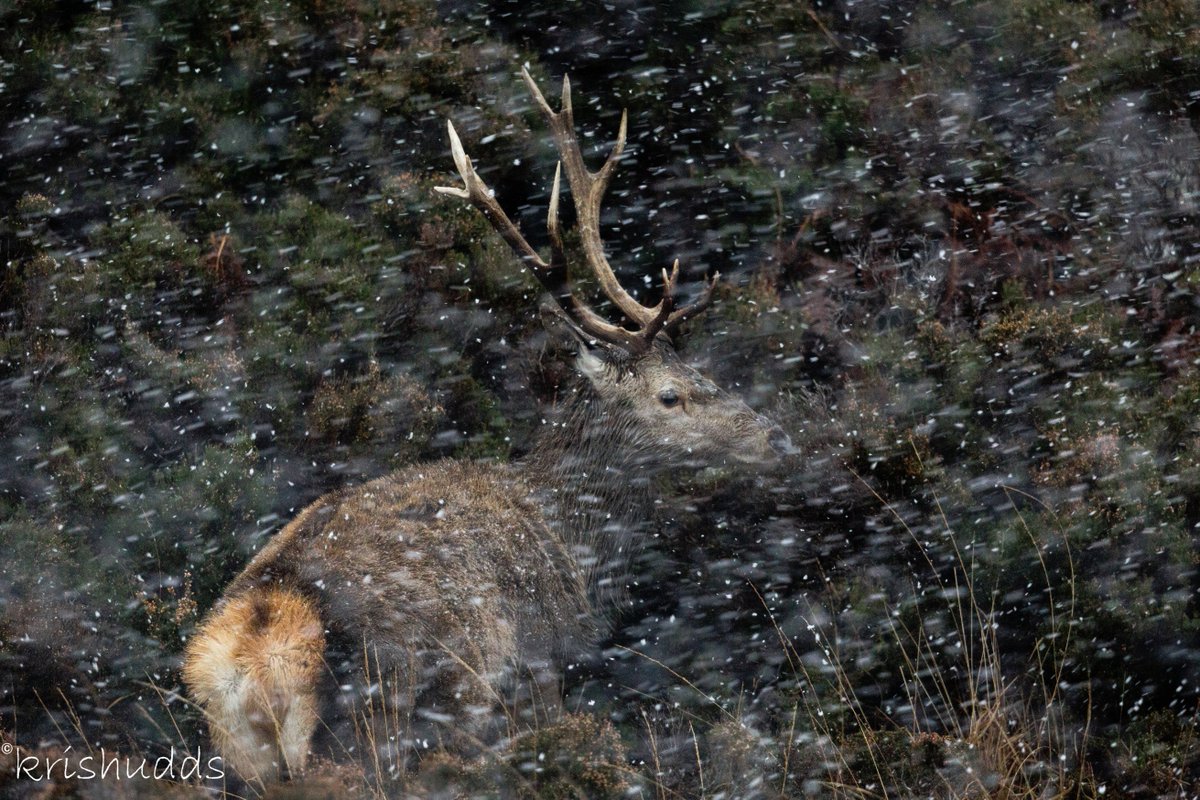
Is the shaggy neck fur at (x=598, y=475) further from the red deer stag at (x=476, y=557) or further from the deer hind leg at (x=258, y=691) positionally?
the deer hind leg at (x=258, y=691)

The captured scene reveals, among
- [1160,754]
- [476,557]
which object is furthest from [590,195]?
[1160,754]

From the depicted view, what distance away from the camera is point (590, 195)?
6.09 m

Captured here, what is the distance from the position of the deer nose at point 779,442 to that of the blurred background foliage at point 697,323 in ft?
2.23

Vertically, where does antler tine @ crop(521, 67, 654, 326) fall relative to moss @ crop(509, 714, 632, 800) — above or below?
above

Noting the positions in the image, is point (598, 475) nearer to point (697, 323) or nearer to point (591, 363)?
point (591, 363)

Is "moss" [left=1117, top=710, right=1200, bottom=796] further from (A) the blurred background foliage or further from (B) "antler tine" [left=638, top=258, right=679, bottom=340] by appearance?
(B) "antler tine" [left=638, top=258, right=679, bottom=340]

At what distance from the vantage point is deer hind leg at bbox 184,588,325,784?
421cm

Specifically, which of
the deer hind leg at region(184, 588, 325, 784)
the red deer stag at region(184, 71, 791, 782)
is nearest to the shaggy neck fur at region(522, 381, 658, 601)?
the red deer stag at region(184, 71, 791, 782)

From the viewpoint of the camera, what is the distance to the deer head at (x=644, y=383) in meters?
5.68

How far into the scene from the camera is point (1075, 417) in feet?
20.7

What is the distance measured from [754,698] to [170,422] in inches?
138

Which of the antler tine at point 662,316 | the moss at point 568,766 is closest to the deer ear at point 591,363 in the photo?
the antler tine at point 662,316

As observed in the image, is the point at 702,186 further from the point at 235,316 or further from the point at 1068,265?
the point at 235,316

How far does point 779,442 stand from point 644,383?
740 millimetres
